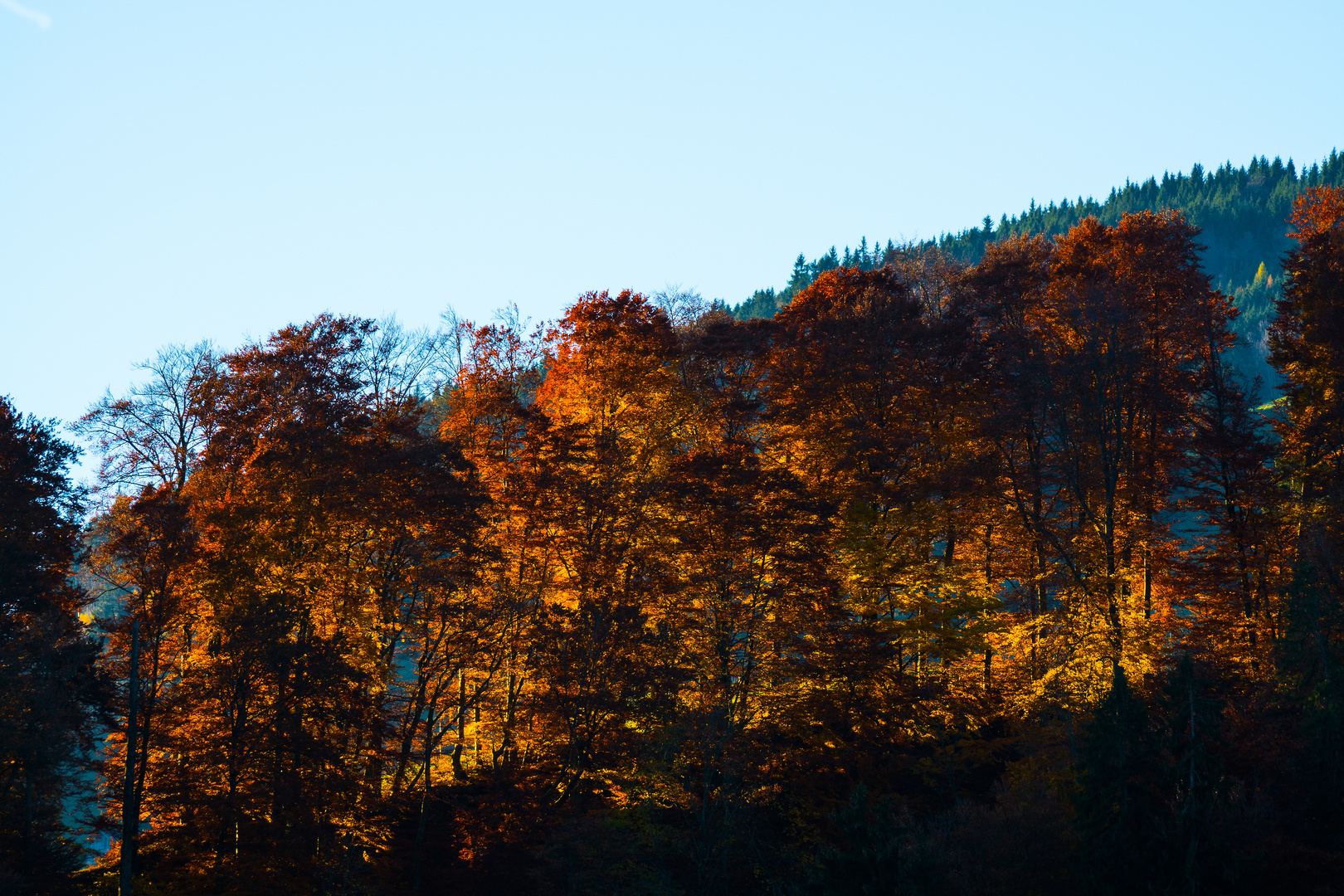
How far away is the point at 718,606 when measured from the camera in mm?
28297

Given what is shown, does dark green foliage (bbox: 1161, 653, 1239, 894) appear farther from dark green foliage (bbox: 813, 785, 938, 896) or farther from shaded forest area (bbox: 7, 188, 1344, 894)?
dark green foliage (bbox: 813, 785, 938, 896)

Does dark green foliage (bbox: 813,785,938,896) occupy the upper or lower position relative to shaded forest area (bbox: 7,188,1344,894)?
lower

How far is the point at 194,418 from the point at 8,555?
23.8ft

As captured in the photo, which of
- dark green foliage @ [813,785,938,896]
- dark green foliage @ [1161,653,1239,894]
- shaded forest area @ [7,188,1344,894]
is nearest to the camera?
dark green foliage @ [813,785,938,896]

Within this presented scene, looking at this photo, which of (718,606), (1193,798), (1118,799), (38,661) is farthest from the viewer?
(718,606)

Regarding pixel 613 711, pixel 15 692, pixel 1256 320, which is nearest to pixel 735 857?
pixel 613 711

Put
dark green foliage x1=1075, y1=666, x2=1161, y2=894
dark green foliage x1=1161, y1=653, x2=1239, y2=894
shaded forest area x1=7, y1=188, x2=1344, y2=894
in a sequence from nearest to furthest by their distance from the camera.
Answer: dark green foliage x1=1161, y1=653, x2=1239, y2=894
dark green foliage x1=1075, y1=666, x2=1161, y2=894
shaded forest area x1=7, y1=188, x2=1344, y2=894

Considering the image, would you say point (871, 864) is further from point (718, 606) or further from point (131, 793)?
point (131, 793)

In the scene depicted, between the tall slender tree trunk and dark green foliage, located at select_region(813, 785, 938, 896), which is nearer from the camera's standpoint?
dark green foliage, located at select_region(813, 785, 938, 896)

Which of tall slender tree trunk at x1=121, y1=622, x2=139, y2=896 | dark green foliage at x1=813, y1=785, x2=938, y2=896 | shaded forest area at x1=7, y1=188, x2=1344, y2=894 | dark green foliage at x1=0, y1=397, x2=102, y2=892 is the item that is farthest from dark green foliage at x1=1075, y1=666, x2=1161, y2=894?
dark green foliage at x1=0, y1=397, x2=102, y2=892

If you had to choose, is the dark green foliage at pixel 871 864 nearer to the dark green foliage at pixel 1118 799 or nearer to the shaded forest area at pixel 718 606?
the shaded forest area at pixel 718 606

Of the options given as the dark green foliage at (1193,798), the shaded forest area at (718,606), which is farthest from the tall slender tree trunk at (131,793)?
the dark green foliage at (1193,798)

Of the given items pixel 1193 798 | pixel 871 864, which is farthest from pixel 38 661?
pixel 1193 798

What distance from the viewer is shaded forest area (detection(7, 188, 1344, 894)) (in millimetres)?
23094
